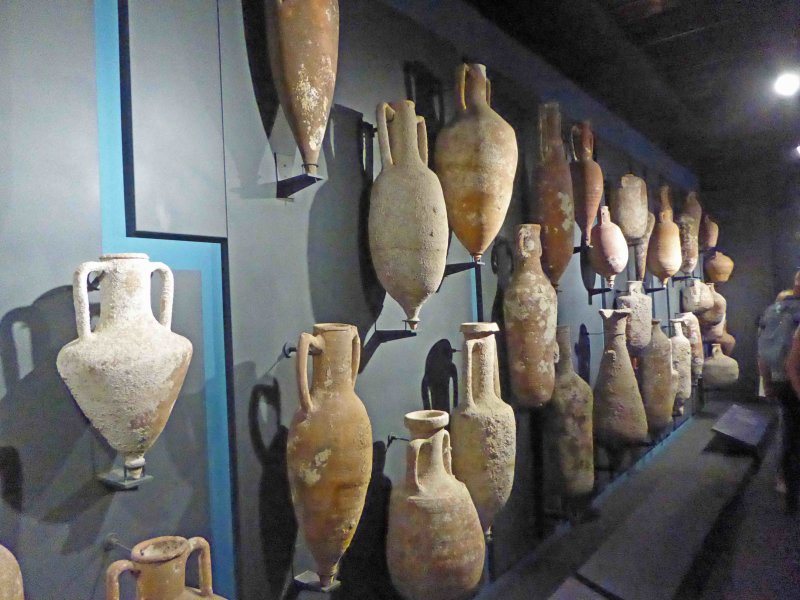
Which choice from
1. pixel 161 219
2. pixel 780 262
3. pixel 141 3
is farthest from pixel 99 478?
pixel 780 262

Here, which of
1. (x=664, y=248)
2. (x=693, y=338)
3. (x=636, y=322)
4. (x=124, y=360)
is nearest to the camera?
(x=124, y=360)

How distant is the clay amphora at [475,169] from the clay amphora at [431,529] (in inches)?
26.7

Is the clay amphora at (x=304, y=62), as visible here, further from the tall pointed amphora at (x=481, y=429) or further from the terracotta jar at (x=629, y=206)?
the terracotta jar at (x=629, y=206)

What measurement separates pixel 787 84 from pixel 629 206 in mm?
1243

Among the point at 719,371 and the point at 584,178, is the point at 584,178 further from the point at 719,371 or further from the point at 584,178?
the point at 719,371

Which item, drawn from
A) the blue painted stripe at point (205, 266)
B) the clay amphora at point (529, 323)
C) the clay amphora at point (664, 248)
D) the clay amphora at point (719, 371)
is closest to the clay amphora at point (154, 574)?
the blue painted stripe at point (205, 266)

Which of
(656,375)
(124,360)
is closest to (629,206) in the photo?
(656,375)

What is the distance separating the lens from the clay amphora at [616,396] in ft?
9.59

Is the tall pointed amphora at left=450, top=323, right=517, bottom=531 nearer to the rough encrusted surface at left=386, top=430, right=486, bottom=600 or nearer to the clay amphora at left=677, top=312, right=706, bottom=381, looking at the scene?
the rough encrusted surface at left=386, top=430, right=486, bottom=600

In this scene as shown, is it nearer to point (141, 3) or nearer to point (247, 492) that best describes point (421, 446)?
point (247, 492)

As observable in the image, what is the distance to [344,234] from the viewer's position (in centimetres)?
172

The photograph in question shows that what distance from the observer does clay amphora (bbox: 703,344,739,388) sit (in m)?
4.82

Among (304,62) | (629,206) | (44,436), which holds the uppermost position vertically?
(304,62)

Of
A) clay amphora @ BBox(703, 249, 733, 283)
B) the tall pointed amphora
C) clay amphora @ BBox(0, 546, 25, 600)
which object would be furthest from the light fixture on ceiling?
clay amphora @ BBox(0, 546, 25, 600)
